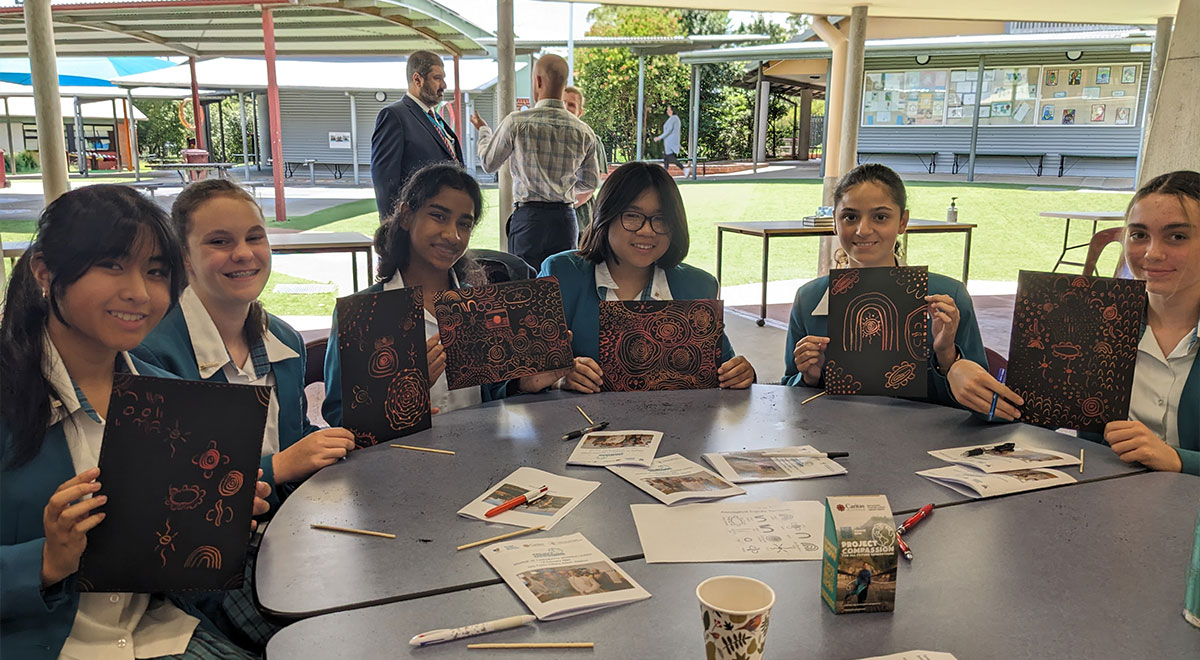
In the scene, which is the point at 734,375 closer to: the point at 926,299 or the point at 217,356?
the point at 926,299

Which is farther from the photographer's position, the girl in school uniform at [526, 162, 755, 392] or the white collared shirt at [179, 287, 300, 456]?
the girl in school uniform at [526, 162, 755, 392]

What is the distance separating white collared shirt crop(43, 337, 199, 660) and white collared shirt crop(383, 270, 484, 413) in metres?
1.09

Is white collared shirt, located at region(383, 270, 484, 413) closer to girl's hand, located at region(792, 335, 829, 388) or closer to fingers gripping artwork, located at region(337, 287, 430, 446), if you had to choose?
fingers gripping artwork, located at region(337, 287, 430, 446)

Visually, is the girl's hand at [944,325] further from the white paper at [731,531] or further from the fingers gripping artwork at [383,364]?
the fingers gripping artwork at [383,364]

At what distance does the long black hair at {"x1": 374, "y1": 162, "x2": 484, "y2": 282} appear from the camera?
262 centimetres

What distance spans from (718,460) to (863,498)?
64 cm

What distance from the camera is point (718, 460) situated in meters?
1.87

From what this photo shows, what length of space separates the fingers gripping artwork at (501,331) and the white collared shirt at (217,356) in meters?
0.45

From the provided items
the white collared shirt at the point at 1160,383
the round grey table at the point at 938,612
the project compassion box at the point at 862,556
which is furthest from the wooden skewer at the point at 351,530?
the white collared shirt at the point at 1160,383

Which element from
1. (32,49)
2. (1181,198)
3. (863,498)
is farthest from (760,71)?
(863,498)

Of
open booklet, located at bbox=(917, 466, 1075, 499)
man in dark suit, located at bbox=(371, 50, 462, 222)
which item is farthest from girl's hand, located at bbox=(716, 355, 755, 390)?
man in dark suit, located at bbox=(371, 50, 462, 222)

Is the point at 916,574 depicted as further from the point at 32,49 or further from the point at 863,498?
the point at 32,49

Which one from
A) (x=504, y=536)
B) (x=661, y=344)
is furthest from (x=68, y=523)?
(x=661, y=344)

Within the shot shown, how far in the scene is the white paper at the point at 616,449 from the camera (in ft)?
6.13
